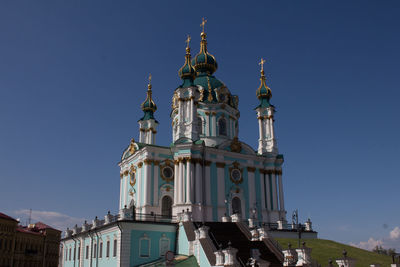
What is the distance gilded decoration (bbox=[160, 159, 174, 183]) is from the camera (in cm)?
3722

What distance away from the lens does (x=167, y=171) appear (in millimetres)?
37531

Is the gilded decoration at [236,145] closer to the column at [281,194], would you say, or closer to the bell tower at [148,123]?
the column at [281,194]

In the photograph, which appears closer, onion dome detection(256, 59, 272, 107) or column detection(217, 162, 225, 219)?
column detection(217, 162, 225, 219)

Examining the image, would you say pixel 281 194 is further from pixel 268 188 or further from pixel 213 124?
pixel 213 124

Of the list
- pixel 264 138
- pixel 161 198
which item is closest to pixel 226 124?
pixel 264 138

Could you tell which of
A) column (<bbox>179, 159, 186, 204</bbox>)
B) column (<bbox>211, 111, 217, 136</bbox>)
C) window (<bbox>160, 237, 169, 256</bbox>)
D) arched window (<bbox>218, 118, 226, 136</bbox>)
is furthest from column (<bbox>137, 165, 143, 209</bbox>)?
arched window (<bbox>218, 118, 226, 136</bbox>)

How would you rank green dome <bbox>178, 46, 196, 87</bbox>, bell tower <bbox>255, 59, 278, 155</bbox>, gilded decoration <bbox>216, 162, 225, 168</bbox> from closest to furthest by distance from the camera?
gilded decoration <bbox>216, 162, 225, 168</bbox>
green dome <bbox>178, 46, 196, 87</bbox>
bell tower <bbox>255, 59, 278, 155</bbox>

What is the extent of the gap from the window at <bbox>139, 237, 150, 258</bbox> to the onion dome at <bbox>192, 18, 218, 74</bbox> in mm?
23086

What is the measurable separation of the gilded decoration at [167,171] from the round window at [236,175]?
596cm

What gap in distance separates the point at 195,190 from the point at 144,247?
8763 millimetres

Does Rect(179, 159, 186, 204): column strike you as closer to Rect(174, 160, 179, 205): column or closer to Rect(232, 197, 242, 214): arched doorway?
Rect(174, 160, 179, 205): column

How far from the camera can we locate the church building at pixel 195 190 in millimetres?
27531

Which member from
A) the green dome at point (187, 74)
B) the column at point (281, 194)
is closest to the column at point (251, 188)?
the column at point (281, 194)

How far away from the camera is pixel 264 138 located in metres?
43.3
